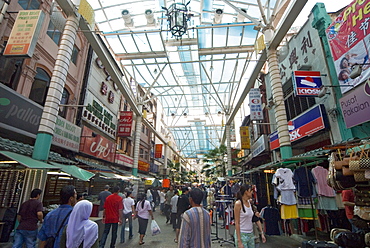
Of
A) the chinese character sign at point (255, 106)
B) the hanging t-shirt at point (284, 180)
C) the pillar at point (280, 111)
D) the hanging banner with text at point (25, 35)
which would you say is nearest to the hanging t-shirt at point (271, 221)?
the hanging t-shirt at point (284, 180)

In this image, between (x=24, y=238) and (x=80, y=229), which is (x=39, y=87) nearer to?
(x=24, y=238)

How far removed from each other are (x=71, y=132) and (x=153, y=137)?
848 inches

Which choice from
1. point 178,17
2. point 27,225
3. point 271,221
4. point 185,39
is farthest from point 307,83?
point 185,39

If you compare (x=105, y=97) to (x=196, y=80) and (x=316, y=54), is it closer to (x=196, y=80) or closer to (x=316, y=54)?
(x=196, y=80)

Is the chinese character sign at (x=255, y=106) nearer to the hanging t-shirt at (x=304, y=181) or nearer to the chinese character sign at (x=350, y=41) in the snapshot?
the chinese character sign at (x=350, y=41)

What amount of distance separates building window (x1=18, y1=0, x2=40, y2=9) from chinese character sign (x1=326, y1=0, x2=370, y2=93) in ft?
43.3

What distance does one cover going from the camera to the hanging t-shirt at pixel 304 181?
5.87m

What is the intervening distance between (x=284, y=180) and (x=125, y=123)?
16.0 metres

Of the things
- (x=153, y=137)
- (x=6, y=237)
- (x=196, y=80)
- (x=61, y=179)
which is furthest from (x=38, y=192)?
(x=153, y=137)

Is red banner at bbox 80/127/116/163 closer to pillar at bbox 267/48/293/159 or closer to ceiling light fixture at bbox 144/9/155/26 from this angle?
ceiling light fixture at bbox 144/9/155/26

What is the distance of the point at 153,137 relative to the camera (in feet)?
111

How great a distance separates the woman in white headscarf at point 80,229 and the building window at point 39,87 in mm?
9589

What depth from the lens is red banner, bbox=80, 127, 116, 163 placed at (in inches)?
530

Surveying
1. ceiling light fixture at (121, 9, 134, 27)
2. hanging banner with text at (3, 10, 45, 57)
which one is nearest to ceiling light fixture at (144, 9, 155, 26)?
ceiling light fixture at (121, 9, 134, 27)
